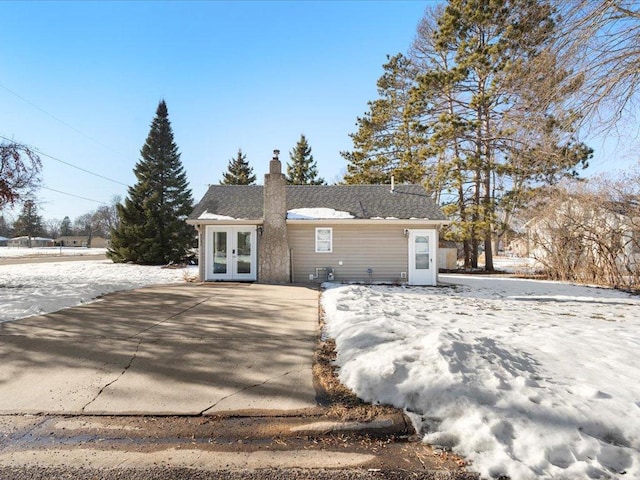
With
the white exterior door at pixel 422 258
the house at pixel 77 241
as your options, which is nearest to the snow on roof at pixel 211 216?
the white exterior door at pixel 422 258

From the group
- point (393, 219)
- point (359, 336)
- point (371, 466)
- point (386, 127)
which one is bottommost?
point (371, 466)

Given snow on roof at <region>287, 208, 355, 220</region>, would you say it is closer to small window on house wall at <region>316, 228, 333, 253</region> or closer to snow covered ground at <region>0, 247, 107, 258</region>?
small window on house wall at <region>316, 228, 333, 253</region>

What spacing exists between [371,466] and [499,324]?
4.66m

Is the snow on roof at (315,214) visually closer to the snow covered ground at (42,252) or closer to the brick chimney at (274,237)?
the brick chimney at (274,237)

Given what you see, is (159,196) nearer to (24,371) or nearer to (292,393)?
(24,371)

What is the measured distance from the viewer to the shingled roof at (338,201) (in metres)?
13.1

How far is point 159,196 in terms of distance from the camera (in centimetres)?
2456

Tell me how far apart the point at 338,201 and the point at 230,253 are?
4738 mm

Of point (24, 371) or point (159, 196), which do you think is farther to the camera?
point (159, 196)

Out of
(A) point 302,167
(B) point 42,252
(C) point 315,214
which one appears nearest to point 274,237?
(C) point 315,214

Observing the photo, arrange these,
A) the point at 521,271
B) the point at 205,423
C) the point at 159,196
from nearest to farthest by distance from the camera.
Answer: the point at 205,423 < the point at 521,271 < the point at 159,196

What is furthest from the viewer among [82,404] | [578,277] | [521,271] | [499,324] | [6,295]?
[521,271]

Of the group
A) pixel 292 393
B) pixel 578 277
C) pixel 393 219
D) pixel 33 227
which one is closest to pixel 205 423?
pixel 292 393

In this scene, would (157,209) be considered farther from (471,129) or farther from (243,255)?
(471,129)
